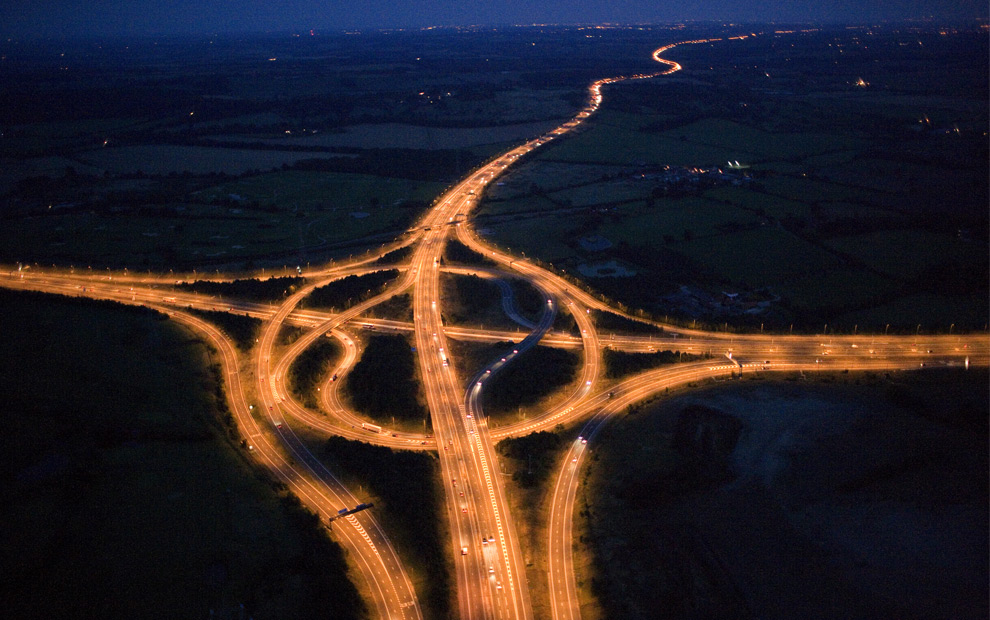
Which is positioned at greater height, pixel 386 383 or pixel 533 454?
pixel 386 383

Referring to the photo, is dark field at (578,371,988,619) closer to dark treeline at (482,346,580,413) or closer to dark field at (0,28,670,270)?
dark treeline at (482,346,580,413)

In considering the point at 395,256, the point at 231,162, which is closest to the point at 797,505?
the point at 395,256

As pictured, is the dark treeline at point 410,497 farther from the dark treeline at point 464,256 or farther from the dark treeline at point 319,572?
the dark treeline at point 464,256

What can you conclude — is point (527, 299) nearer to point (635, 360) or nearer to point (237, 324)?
point (635, 360)

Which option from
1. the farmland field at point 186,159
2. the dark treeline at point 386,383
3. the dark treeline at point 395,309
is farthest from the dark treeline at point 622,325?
the farmland field at point 186,159

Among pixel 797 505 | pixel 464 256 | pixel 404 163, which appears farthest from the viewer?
pixel 404 163

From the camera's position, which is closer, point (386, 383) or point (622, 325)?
point (386, 383)

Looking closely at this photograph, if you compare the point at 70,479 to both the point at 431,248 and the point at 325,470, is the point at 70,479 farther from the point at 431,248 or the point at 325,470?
the point at 431,248
